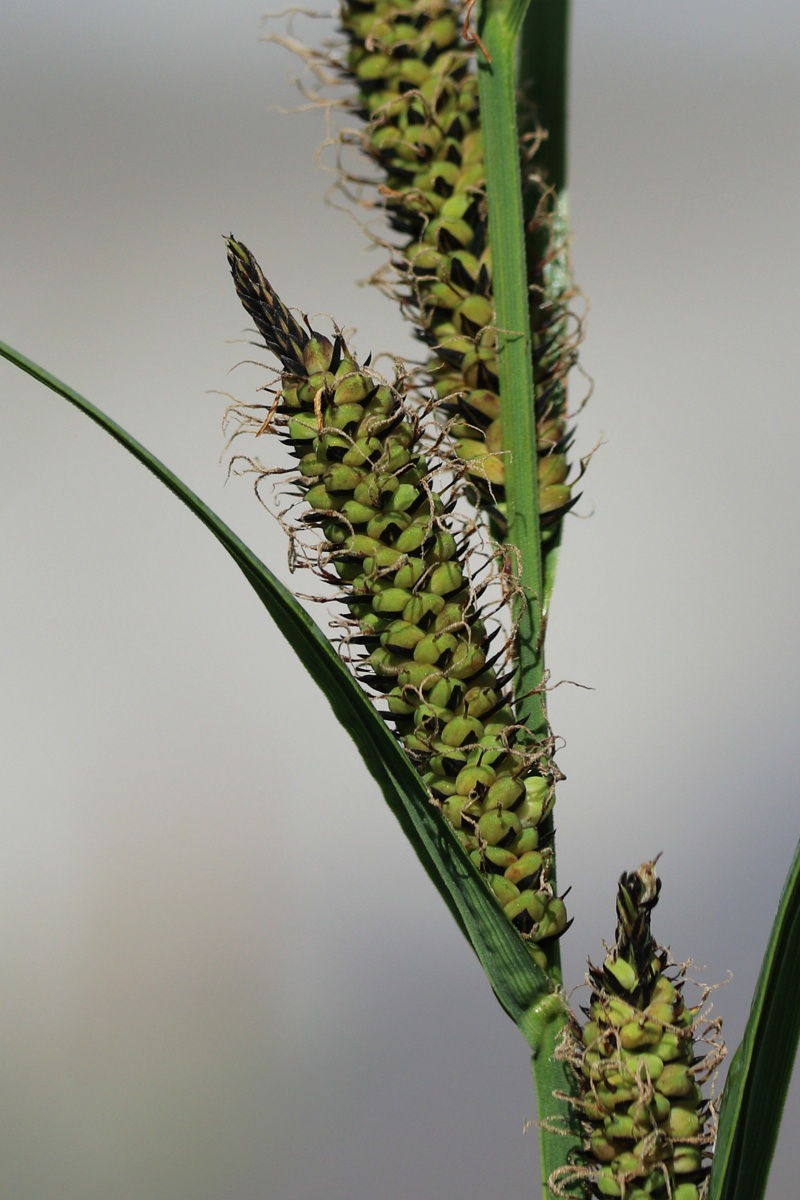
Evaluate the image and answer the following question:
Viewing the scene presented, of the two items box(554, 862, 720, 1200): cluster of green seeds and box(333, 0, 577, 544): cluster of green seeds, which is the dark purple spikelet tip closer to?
box(333, 0, 577, 544): cluster of green seeds

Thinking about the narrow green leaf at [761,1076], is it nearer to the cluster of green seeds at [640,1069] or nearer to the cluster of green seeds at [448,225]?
the cluster of green seeds at [640,1069]

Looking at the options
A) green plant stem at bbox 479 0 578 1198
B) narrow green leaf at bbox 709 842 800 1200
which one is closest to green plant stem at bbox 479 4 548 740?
green plant stem at bbox 479 0 578 1198

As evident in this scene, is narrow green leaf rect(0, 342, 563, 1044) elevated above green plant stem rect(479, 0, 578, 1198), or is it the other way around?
green plant stem rect(479, 0, 578, 1198)

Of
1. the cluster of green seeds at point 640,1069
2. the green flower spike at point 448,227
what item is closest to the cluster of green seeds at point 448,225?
the green flower spike at point 448,227

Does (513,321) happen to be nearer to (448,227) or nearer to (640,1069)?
(448,227)

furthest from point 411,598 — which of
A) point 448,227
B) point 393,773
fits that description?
point 448,227
